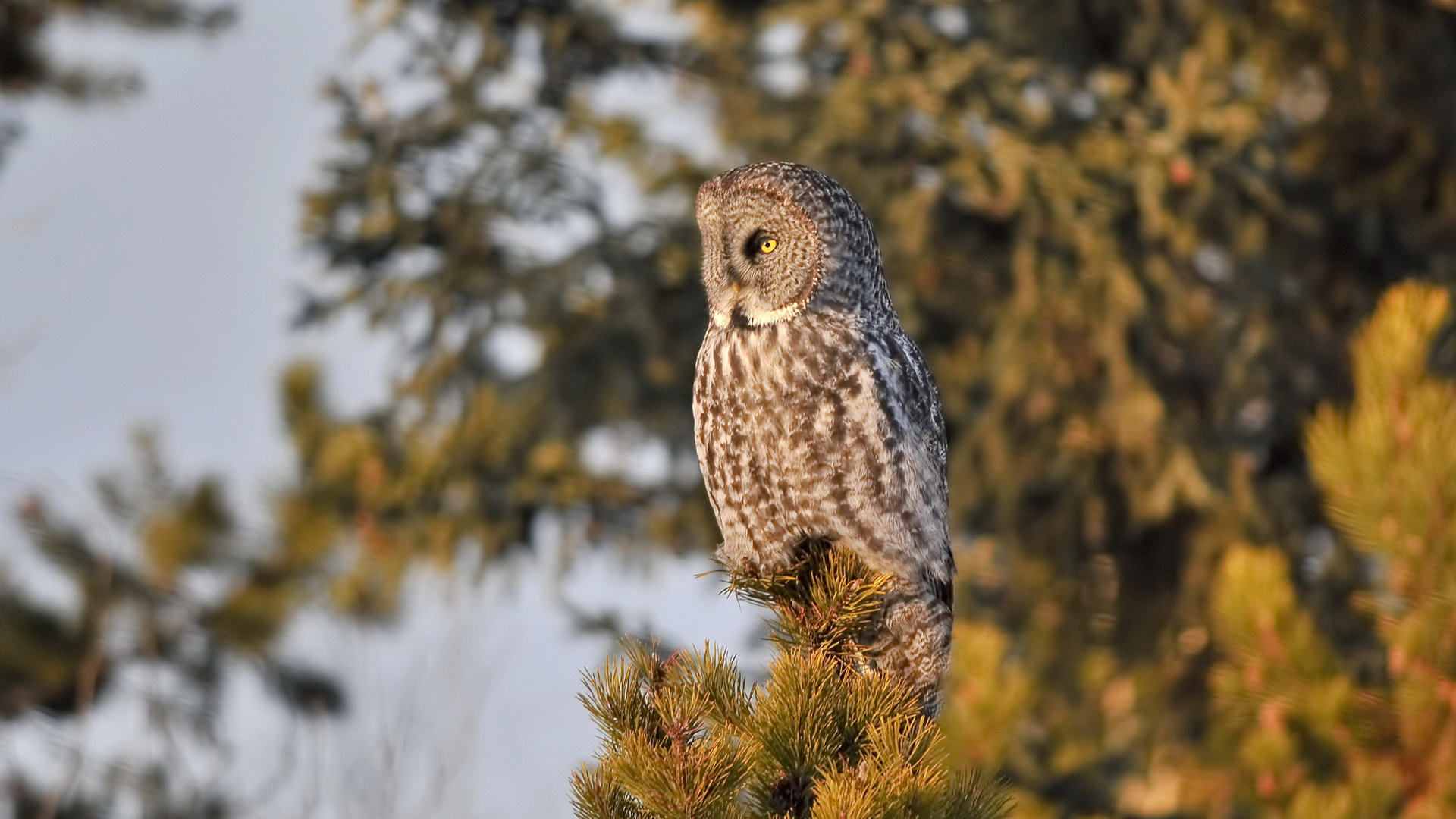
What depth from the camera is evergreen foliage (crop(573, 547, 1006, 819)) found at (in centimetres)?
218

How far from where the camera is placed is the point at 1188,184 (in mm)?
6629

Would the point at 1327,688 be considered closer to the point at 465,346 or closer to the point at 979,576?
the point at 979,576

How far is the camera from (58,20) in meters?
7.05

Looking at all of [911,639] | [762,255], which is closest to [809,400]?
[762,255]

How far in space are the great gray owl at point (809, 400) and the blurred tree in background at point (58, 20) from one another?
16.2 feet

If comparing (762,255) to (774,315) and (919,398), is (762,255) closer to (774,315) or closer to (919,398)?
(774,315)

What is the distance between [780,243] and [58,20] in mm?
5453

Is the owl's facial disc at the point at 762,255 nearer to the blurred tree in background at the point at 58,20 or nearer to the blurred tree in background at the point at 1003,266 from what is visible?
the blurred tree in background at the point at 1003,266

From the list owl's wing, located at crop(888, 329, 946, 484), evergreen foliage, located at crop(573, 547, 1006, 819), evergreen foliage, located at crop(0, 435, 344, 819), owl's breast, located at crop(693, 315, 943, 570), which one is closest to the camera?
evergreen foliage, located at crop(573, 547, 1006, 819)

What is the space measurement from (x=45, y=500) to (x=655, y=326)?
261 cm

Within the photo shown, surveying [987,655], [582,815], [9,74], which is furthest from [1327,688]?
[9,74]

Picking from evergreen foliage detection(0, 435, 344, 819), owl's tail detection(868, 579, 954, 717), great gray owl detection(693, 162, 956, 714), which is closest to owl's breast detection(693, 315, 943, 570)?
great gray owl detection(693, 162, 956, 714)

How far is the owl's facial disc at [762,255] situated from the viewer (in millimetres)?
2820

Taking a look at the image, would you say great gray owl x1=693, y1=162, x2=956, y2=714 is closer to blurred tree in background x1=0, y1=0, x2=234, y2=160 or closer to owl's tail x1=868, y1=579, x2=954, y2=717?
owl's tail x1=868, y1=579, x2=954, y2=717
